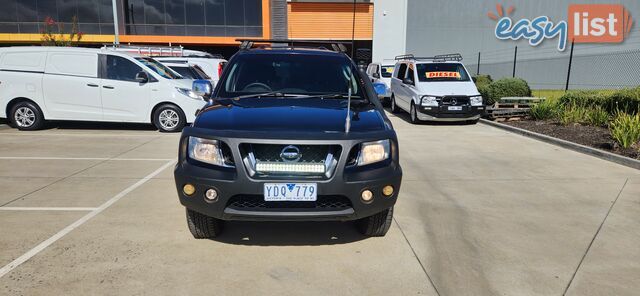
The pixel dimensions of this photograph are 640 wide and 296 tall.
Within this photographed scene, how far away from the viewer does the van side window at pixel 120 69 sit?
10000mm

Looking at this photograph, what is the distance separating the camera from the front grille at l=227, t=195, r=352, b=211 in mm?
3318

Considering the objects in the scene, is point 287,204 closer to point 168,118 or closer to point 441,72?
point 168,118

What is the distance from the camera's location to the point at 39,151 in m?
7.79

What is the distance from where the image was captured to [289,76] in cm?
469

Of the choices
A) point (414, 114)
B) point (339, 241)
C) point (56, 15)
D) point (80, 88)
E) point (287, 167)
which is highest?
point (56, 15)

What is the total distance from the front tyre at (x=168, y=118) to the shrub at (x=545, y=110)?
8.98 meters

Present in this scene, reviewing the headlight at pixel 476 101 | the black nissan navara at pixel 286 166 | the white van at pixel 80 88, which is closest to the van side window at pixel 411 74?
the headlight at pixel 476 101

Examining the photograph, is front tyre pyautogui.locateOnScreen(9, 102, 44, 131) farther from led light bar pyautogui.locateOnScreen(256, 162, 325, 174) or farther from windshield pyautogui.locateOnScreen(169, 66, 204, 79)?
led light bar pyautogui.locateOnScreen(256, 162, 325, 174)

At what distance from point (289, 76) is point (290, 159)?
1634 mm

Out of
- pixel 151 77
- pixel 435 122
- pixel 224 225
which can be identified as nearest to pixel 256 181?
pixel 224 225

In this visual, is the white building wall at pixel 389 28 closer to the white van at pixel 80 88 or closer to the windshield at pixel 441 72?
the windshield at pixel 441 72

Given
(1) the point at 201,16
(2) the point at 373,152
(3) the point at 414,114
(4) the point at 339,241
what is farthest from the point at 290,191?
(1) the point at 201,16

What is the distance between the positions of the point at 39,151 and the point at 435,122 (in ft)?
31.7

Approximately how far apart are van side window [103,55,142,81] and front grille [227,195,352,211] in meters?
7.84
